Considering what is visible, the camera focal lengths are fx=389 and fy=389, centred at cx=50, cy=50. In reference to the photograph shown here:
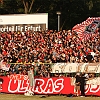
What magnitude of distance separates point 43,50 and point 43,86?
15.8 ft

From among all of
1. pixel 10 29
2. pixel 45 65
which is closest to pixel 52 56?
pixel 45 65

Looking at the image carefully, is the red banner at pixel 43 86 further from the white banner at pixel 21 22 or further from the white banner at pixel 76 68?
the white banner at pixel 21 22

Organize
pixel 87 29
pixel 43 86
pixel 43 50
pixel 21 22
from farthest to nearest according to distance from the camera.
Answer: pixel 21 22
pixel 87 29
pixel 43 50
pixel 43 86

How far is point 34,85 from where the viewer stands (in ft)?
67.5

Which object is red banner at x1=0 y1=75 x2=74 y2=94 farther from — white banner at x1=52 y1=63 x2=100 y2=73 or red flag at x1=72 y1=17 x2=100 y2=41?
red flag at x1=72 y1=17 x2=100 y2=41

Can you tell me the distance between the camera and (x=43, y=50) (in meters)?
25.2

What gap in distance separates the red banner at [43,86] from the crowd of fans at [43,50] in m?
0.41

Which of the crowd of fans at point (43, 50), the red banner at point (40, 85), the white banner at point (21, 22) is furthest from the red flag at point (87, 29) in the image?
the red banner at point (40, 85)

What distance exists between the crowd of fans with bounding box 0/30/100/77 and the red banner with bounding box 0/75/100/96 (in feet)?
1.34

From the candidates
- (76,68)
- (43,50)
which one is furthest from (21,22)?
(76,68)

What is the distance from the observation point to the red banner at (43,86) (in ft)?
66.6

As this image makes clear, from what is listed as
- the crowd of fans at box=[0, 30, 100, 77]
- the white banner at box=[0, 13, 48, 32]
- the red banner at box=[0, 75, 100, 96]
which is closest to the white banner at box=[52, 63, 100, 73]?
the crowd of fans at box=[0, 30, 100, 77]

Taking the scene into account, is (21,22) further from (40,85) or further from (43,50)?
(40,85)

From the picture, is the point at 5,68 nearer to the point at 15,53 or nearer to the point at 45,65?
the point at 45,65
